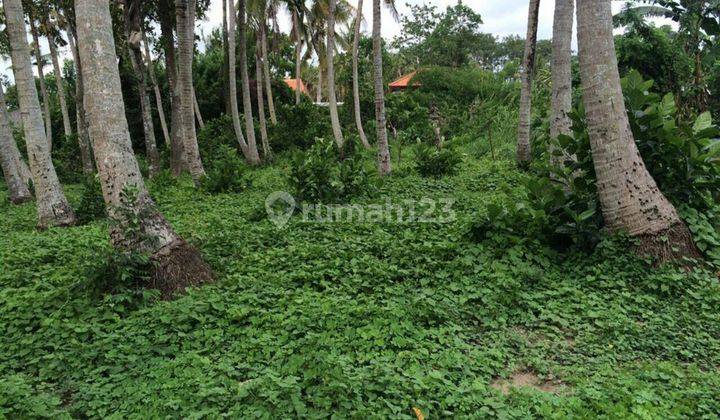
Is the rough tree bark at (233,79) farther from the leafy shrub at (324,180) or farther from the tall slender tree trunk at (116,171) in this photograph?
the tall slender tree trunk at (116,171)

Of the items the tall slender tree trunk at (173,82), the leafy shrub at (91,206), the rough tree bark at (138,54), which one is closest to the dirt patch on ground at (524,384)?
the leafy shrub at (91,206)

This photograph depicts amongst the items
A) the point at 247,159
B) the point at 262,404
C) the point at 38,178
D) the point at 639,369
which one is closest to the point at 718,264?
the point at 639,369

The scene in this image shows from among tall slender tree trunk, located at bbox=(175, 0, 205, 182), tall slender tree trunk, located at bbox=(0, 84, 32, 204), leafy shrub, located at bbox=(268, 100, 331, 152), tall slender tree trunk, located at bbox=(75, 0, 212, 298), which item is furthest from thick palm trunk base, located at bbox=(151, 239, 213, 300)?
leafy shrub, located at bbox=(268, 100, 331, 152)

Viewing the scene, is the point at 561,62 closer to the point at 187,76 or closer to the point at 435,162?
the point at 435,162

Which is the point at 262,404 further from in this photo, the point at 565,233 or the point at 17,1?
the point at 17,1

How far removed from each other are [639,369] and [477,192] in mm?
6504

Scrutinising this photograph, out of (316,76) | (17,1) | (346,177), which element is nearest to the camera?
(17,1)

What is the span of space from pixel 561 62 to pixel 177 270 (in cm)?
647

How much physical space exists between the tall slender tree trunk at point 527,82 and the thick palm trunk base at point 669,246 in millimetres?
6795

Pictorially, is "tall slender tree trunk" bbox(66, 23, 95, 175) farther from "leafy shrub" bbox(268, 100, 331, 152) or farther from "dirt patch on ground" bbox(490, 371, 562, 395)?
"dirt patch on ground" bbox(490, 371, 562, 395)

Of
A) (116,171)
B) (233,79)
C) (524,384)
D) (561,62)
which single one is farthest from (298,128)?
(524,384)

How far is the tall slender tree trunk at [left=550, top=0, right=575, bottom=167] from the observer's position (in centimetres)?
779

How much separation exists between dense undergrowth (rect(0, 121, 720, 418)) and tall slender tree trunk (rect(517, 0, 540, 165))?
6.13 m

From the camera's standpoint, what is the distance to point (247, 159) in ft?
54.5
